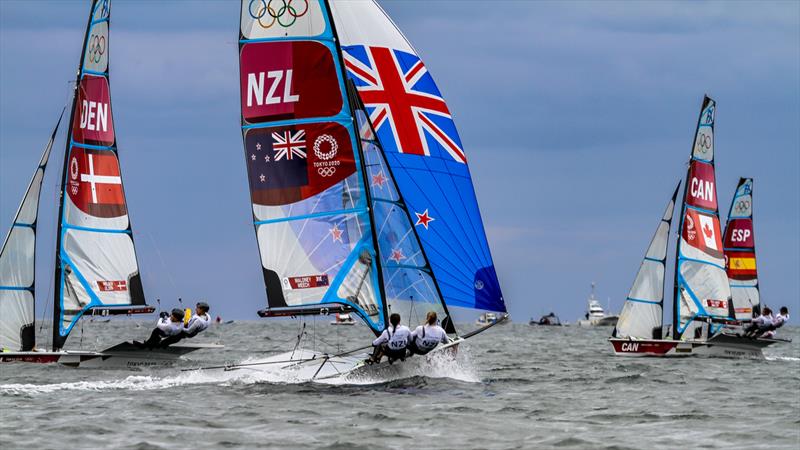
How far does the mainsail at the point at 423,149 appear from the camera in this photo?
26328mm

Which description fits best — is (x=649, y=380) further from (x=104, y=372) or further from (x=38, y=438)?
(x=38, y=438)

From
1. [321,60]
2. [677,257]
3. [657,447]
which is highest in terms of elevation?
[321,60]

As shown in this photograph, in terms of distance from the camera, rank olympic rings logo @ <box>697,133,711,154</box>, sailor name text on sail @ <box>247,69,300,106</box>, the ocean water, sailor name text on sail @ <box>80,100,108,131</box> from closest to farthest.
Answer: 1. the ocean water
2. sailor name text on sail @ <box>247,69,300,106</box>
3. sailor name text on sail @ <box>80,100,108,131</box>
4. olympic rings logo @ <box>697,133,711,154</box>

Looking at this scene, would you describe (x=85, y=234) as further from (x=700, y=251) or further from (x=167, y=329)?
(x=700, y=251)

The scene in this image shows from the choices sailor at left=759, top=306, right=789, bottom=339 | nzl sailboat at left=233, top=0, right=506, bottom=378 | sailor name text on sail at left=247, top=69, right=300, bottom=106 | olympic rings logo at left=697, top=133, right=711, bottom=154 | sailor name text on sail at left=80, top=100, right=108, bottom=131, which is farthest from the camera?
olympic rings logo at left=697, top=133, right=711, bottom=154

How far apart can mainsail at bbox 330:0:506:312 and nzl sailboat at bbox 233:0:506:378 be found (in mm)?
32

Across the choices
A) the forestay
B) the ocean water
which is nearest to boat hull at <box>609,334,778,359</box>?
the ocean water

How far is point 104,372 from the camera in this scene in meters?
30.5

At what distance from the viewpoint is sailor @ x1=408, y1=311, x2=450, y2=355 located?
24.2 metres

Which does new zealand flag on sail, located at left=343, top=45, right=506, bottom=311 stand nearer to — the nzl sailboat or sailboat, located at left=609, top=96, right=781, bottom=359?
the nzl sailboat

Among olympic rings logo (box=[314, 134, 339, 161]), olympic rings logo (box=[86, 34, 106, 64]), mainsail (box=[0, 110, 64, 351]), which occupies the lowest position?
mainsail (box=[0, 110, 64, 351])

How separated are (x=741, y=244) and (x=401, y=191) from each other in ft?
99.6

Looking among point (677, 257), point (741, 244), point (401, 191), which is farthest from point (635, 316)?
point (401, 191)

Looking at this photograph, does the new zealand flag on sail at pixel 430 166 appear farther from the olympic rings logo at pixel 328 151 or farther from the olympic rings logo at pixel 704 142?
the olympic rings logo at pixel 704 142
